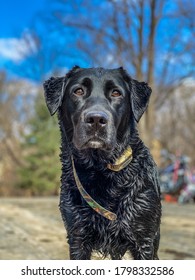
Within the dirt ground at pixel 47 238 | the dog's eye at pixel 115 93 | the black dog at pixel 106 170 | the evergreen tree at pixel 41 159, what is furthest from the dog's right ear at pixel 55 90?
the evergreen tree at pixel 41 159

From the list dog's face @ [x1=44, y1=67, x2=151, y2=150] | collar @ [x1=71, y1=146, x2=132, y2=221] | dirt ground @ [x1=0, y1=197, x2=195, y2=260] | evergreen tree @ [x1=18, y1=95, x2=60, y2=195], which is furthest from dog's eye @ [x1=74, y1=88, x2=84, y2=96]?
evergreen tree @ [x1=18, y1=95, x2=60, y2=195]

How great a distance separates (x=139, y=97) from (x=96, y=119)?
0.32m

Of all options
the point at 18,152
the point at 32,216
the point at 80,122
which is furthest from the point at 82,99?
the point at 18,152

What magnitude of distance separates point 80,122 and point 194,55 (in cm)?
1364

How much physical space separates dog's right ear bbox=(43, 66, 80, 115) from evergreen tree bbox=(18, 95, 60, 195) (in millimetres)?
14834

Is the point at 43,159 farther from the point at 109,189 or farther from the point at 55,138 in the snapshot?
the point at 109,189

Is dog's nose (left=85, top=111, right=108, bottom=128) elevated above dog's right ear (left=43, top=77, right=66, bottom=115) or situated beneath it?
situated beneath

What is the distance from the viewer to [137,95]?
→ 5.87 ft

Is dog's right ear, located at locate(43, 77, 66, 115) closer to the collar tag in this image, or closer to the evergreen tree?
the collar tag

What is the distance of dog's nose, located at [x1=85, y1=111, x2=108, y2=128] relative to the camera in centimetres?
153

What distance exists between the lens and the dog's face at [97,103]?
5.14 ft

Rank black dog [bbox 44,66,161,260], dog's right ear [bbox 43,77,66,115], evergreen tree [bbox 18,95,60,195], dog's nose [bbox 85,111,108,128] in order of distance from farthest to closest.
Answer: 1. evergreen tree [bbox 18,95,60,195]
2. dog's right ear [bbox 43,77,66,115]
3. black dog [bbox 44,66,161,260]
4. dog's nose [bbox 85,111,108,128]

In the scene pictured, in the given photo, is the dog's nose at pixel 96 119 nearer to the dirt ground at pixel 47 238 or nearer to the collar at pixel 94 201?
the collar at pixel 94 201

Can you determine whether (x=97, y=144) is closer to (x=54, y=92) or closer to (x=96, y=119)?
(x=96, y=119)
